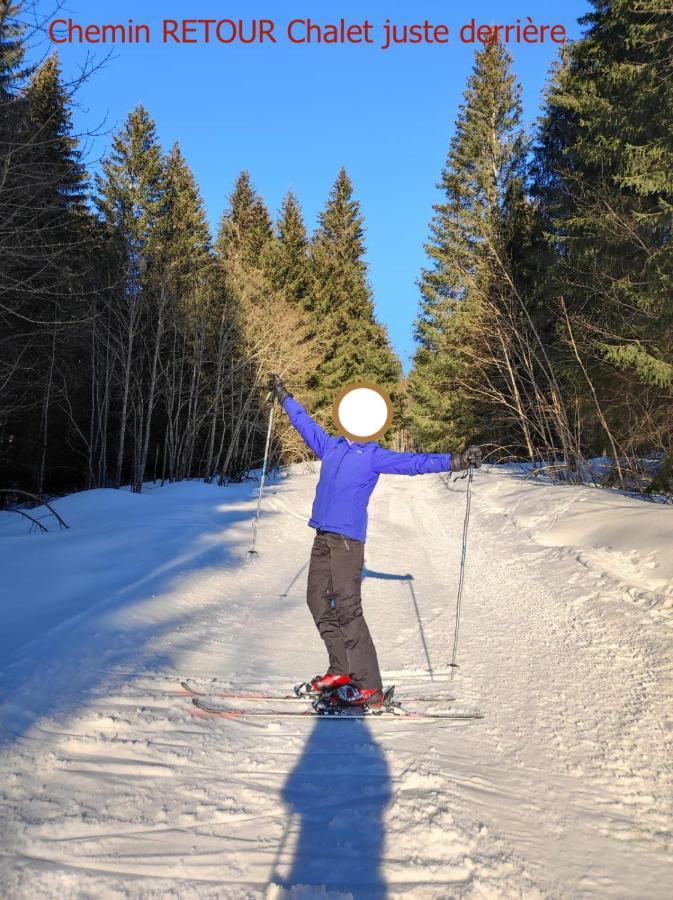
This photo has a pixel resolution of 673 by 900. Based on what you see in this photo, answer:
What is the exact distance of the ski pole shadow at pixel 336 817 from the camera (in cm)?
→ 201

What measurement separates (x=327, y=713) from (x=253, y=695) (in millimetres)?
512

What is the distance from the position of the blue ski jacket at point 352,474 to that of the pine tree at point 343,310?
26542 mm

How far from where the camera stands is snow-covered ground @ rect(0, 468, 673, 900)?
2.06 metres

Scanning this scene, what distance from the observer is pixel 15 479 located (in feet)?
77.0

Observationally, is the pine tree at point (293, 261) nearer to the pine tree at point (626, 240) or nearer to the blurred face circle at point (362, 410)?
the pine tree at point (626, 240)

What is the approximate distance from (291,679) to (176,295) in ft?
65.6

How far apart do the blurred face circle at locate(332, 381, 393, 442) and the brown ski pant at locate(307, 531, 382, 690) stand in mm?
693

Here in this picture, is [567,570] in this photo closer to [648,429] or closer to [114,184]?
[648,429]

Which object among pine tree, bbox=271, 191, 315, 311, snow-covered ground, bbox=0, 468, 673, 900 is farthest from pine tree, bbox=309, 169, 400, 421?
snow-covered ground, bbox=0, 468, 673, 900

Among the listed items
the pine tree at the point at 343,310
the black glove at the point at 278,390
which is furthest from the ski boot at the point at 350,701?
the pine tree at the point at 343,310

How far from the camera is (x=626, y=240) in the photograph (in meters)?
10.7

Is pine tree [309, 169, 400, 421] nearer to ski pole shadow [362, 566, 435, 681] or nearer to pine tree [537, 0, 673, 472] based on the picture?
pine tree [537, 0, 673, 472]

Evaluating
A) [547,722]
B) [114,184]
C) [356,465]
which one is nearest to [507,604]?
[547,722]

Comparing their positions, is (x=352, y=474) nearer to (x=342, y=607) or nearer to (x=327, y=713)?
(x=342, y=607)
